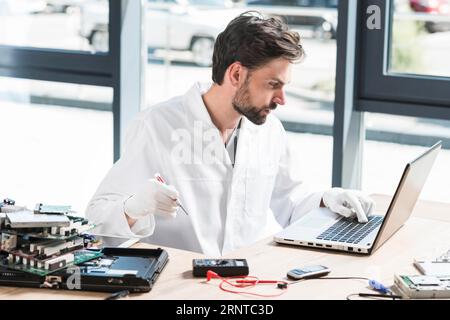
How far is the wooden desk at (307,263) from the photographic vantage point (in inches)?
72.6

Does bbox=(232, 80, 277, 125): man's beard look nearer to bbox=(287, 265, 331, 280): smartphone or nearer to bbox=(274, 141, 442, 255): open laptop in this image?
bbox=(274, 141, 442, 255): open laptop

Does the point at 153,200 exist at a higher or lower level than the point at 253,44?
lower

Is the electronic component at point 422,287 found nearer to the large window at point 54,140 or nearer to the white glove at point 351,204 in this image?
the white glove at point 351,204

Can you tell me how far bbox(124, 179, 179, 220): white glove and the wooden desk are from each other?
0.10 m

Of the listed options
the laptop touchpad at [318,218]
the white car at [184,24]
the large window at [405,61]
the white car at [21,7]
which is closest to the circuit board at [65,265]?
the laptop touchpad at [318,218]

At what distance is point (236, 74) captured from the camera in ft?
8.32

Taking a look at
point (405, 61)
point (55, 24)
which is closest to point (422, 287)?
point (405, 61)

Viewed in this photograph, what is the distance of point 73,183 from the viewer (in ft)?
12.6

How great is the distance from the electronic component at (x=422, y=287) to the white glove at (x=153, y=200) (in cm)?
62

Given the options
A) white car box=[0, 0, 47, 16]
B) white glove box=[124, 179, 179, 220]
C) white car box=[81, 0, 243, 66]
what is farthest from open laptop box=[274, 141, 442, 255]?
white car box=[0, 0, 47, 16]

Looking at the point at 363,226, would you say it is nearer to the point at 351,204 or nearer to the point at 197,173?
the point at 351,204

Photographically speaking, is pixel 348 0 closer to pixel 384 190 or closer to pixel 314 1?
pixel 314 1

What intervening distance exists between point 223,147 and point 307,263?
57 centimetres
